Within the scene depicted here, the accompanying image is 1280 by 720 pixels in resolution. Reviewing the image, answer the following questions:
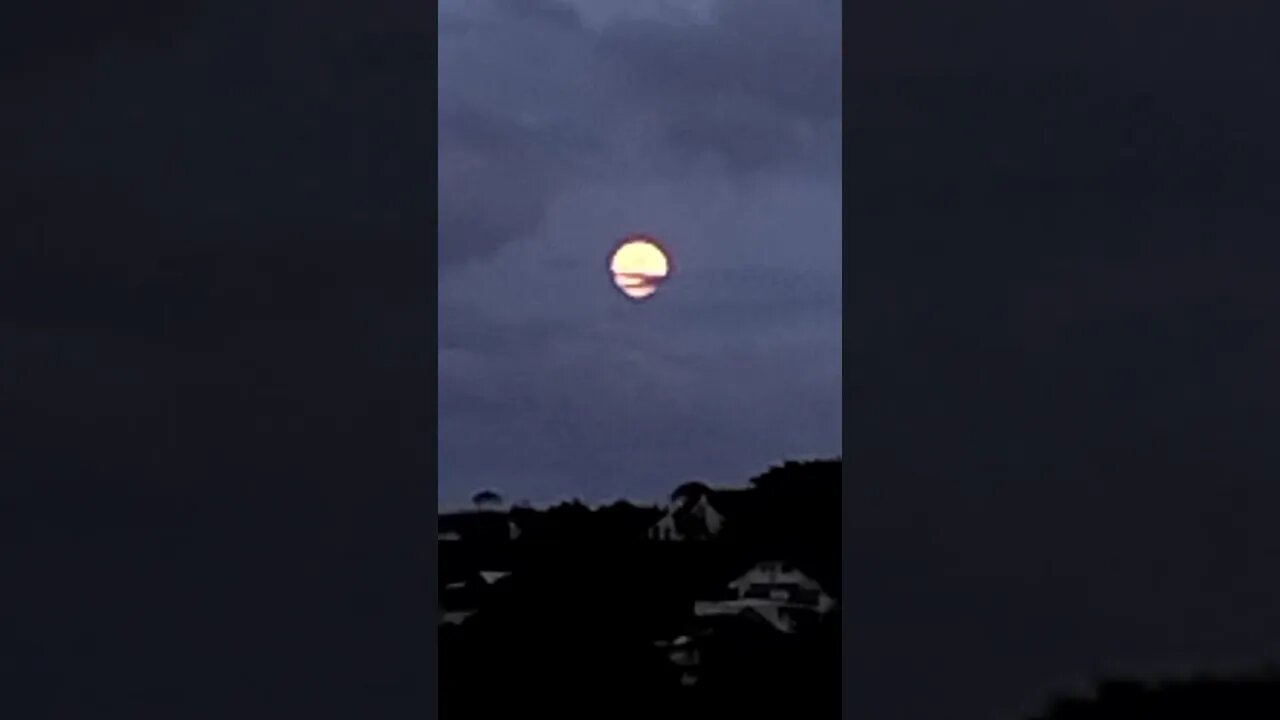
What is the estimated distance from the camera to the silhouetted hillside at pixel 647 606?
6.49 metres

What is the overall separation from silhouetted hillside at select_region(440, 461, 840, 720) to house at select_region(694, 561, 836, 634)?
0.05 ft

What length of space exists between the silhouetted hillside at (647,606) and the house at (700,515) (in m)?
0.02

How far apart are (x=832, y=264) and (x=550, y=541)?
426 centimetres

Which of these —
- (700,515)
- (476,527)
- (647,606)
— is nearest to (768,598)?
(647,606)

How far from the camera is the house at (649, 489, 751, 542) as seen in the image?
734 cm
